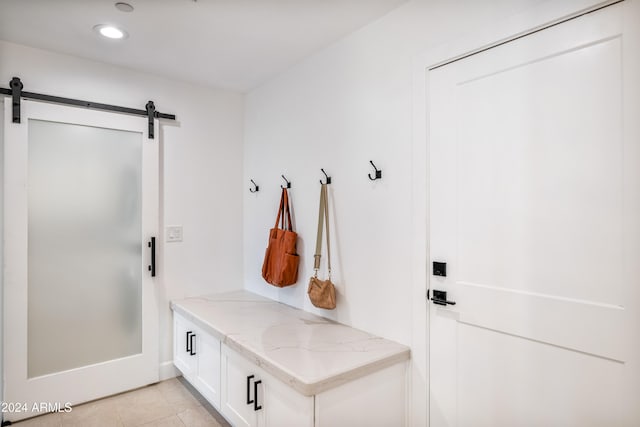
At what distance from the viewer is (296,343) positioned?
186 cm

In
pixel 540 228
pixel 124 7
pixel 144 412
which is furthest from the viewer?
pixel 144 412

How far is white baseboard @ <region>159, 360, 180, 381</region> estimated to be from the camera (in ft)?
9.02

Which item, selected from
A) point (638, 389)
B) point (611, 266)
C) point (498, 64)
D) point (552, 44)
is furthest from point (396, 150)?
point (638, 389)

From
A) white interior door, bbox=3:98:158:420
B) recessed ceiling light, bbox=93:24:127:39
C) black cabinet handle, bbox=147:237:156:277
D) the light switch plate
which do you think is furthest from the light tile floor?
recessed ceiling light, bbox=93:24:127:39

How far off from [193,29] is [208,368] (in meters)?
2.04

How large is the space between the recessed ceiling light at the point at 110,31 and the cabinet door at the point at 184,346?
188 centimetres

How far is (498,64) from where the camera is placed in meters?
1.46

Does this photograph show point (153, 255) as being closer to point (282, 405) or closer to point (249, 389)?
point (249, 389)

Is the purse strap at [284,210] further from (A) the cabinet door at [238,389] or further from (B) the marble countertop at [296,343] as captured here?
(A) the cabinet door at [238,389]

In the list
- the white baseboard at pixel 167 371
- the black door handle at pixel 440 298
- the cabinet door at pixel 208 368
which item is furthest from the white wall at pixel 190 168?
the black door handle at pixel 440 298

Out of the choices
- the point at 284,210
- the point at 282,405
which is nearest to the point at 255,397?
the point at 282,405

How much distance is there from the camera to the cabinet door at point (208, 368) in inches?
85.0

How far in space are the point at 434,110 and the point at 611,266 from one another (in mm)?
927

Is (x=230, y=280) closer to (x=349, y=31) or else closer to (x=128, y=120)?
(x=128, y=120)
